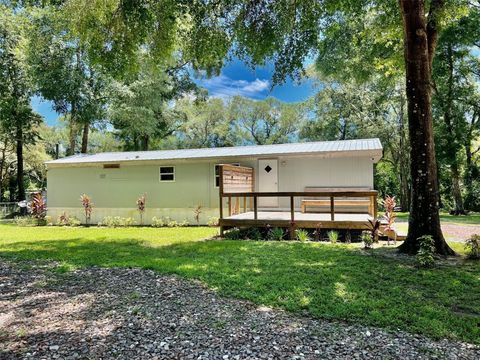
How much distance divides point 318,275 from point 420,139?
326cm

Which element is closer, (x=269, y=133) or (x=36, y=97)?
(x=36, y=97)

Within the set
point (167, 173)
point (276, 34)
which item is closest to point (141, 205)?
point (167, 173)

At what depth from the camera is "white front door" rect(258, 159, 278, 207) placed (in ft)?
41.6

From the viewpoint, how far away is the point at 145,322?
136 inches

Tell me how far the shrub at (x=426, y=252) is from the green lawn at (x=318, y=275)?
0.20 m

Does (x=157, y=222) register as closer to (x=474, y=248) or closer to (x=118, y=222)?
(x=118, y=222)

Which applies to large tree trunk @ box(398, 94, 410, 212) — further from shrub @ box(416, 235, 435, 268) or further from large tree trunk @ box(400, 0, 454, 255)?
shrub @ box(416, 235, 435, 268)

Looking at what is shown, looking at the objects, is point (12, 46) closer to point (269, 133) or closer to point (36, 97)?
point (36, 97)

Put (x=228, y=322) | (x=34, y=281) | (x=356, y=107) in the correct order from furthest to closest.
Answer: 1. (x=356, y=107)
2. (x=34, y=281)
3. (x=228, y=322)

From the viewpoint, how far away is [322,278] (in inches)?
192

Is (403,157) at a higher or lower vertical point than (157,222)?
higher

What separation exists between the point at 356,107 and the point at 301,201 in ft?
50.0

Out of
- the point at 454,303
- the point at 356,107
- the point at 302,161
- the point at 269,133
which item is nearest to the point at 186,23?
the point at 302,161

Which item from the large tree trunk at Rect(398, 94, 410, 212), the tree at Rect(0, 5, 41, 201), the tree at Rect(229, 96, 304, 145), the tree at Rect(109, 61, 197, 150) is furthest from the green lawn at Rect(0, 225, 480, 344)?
the tree at Rect(229, 96, 304, 145)
